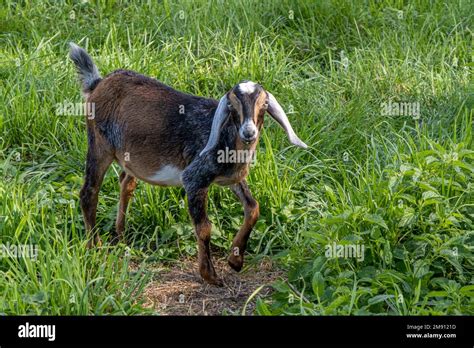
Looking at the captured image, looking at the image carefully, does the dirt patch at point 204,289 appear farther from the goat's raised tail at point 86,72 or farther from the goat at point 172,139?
the goat's raised tail at point 86,72

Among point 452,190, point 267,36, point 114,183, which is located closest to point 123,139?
point 114,183

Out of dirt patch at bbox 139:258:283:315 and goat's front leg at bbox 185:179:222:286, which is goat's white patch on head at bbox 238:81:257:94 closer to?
goat's front leg at bbox 185:179:222:286

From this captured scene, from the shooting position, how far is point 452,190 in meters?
5.92

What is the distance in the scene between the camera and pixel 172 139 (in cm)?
602

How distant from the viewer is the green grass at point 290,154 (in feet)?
17.4

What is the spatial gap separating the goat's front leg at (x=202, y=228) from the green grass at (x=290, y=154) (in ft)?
1.21

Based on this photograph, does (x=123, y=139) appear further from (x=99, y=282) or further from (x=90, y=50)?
(x=90, y=50)

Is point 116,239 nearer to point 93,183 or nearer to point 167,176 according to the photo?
point 93,183

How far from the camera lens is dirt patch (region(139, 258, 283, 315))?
563cm

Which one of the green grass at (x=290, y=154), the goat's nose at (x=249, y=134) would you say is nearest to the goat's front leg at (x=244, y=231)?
the green grass at (x=290, y=154)

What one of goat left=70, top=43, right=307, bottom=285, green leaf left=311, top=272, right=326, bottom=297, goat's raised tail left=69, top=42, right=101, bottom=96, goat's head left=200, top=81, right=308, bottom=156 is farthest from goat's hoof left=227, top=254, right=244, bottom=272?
goat's raised tail left=69, top=42, right=101, bottom=96

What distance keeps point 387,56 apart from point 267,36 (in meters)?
1.04

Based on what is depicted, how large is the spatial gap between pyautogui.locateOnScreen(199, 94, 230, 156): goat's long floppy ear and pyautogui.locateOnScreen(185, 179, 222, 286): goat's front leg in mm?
272

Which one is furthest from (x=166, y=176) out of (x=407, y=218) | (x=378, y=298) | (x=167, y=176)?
(x=378, y=298)
